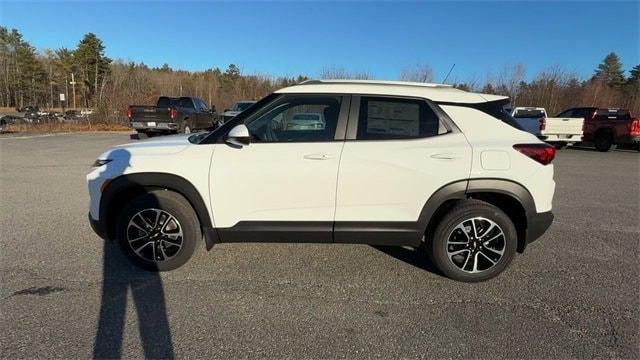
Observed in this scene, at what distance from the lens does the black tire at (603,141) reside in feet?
56.5

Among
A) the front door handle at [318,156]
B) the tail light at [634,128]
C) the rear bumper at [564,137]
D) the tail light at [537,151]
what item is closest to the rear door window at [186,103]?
the rear bumper at [564,137]

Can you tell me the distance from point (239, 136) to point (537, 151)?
264 cm

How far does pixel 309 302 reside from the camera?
350 centimetres

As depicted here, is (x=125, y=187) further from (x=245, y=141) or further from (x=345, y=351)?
(x=345, y=351)

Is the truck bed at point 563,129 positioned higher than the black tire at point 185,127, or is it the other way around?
the truck bed at point 563,129

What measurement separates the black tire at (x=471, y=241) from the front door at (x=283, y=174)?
1024mm

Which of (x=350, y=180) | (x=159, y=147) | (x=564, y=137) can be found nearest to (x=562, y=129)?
(x=564, y=137)

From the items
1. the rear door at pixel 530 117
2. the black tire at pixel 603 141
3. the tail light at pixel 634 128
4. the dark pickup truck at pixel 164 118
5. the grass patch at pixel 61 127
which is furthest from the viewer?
the grass patch at pixel 61 127

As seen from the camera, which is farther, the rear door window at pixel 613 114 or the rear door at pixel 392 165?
the rear door window at pixel 613 114

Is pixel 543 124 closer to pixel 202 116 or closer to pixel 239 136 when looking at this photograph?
pixel 202 116

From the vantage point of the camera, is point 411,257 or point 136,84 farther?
point 136,84

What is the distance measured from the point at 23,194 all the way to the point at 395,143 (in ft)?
22.4

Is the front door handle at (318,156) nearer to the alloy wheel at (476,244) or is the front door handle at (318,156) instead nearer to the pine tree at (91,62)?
the alloy wheel at (476,244)

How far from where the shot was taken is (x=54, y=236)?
502 centimetres
